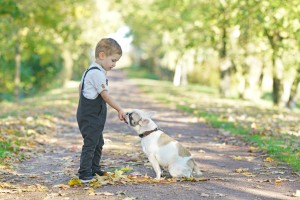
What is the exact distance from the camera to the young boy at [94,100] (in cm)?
722

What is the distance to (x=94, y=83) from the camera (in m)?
7.22

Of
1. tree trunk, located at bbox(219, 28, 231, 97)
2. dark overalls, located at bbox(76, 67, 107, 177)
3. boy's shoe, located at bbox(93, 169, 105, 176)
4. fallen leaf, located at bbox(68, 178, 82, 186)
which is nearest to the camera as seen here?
fallen leaf, located at bbox(68, 178, 82, 186)

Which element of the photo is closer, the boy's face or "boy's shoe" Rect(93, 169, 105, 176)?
the boy's face

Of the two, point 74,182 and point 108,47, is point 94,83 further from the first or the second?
point 74,182

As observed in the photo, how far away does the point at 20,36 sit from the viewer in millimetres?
28578

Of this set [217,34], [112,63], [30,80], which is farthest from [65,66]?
[112,63]

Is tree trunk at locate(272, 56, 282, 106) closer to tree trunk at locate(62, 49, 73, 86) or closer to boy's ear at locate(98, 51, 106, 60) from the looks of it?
boy's ear at locate(98, 51, 106, 60)

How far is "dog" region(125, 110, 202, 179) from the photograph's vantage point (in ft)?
24.1

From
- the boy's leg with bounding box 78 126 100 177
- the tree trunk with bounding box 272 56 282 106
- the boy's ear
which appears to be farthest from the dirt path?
the tree trunk with bounding box 272 56 282 106

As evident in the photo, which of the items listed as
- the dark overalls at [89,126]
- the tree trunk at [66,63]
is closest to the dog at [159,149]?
the dark overalls at [89,126]

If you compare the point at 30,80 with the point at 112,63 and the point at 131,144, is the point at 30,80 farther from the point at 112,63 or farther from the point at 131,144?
the point at 112,63

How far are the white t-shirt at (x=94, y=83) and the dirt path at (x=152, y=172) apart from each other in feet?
4.55

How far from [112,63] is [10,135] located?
5433 mm

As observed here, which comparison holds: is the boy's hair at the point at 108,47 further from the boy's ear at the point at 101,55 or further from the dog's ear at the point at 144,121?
the dog's ear at the point at 144,121
